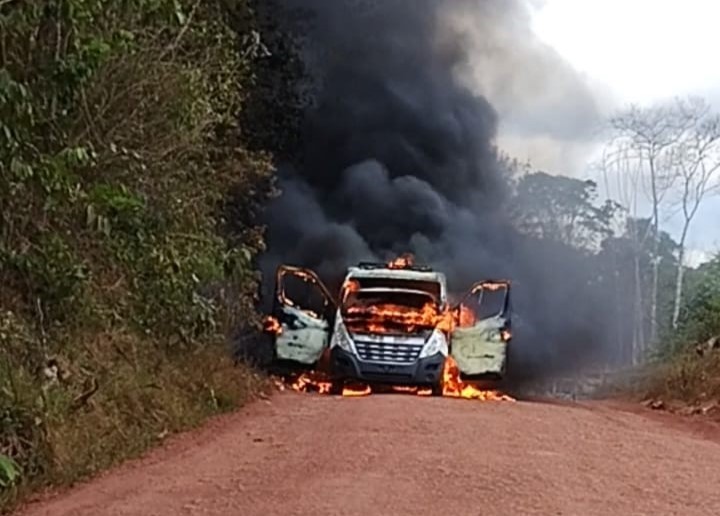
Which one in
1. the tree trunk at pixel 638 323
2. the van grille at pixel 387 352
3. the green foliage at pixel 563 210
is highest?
the green foliage at pixel 563 210

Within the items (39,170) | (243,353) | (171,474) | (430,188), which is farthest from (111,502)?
(430,188)

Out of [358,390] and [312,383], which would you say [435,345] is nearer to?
[358,390]

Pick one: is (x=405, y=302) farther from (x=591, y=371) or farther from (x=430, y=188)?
(x=591, y=371)

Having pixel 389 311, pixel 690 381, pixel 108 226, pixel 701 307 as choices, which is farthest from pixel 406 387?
pixel 108 226

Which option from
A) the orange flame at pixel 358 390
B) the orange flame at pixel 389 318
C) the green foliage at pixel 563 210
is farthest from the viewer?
the green foliage at pixel 563 210

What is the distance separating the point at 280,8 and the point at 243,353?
618 centimetres

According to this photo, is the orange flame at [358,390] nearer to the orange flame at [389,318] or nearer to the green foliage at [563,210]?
the orange flame at [389,318]

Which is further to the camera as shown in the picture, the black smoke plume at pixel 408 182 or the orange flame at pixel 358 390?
the black smoke plume at pixel 408 182

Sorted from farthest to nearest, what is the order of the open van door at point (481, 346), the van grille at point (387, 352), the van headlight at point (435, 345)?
the open van door at point (481, 346) → the van headlight at point (435, 345) → the van grille at point (387, 352)

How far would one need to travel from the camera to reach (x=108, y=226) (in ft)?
27.0

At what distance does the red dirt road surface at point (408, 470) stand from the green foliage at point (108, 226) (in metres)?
0.49

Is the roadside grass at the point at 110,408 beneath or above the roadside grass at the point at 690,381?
beneath

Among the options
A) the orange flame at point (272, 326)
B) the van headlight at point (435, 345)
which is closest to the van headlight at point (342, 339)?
the orange flame at point (272, 326)

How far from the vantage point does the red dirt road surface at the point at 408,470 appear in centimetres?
632
